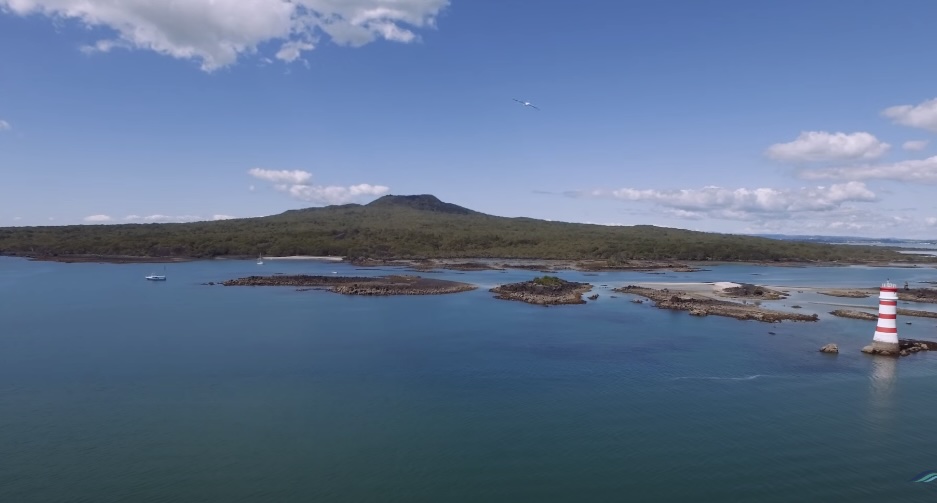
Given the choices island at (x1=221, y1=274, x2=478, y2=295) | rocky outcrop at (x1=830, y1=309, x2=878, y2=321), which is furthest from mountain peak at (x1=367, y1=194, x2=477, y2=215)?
rocky outcrop at (x1=830, y1=309, x2=878, y2=321)

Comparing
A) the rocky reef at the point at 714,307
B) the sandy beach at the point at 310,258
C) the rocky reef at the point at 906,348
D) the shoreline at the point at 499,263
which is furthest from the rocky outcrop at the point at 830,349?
the sandy beach at the point at 310,258

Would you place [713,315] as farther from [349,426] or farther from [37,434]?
[37,434]

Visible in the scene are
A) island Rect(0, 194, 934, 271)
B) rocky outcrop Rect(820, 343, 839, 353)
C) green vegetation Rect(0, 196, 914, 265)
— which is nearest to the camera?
rocky outcrop Rect(820, 343, 839, 353)

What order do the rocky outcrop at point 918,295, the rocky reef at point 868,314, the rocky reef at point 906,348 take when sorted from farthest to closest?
1. the rocky outcrop at point 918,295
2. the rocky reef at point 868,314
3. the rocky reef at point 906,348

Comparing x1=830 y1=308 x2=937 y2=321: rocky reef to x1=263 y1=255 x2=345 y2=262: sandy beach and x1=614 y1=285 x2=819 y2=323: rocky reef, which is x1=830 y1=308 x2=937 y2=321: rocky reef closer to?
x1=614 y1=285 x2=819 y2=323: rocky reef

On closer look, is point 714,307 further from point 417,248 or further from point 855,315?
point 417,248

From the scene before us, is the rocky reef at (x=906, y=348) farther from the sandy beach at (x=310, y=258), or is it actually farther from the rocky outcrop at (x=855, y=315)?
the sandy beach at (x=310, y=258)

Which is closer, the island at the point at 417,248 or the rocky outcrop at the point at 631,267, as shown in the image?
the rocky outcrop at the point at 631,267
